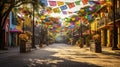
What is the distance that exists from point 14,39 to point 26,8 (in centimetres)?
2325

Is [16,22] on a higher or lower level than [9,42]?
higher

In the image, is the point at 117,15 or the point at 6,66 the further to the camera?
the point at 117,15

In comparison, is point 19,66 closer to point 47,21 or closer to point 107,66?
point 107,66

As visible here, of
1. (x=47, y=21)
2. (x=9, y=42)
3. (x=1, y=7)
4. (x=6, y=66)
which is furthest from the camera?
(x=47, y=21)

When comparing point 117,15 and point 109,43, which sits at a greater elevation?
point 117,15

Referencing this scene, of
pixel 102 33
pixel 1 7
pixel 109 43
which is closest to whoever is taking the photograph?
pixel 1 7

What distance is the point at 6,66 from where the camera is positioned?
15.1 m

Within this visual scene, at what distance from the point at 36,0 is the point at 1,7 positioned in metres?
4.36

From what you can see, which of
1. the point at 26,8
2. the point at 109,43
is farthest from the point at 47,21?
the point at 26,8

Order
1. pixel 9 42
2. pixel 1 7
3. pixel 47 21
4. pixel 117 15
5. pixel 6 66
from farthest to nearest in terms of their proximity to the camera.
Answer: pixel 47 21
pixel 9 42
pixel 117 15
pixel 1 7
pixel 6 66

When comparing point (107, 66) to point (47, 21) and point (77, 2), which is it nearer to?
point (77, 2)

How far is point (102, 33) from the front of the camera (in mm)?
61750

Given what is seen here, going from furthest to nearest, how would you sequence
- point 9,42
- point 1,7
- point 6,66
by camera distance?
point 9,42, point 1,7, point 6,66

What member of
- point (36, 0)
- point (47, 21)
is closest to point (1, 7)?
point (36, 0)
